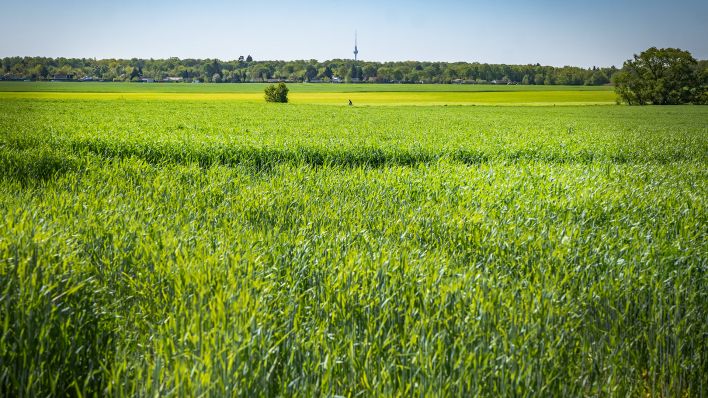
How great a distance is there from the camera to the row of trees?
145 m

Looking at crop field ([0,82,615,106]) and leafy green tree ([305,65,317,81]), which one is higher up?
leafy green tree ([305,65,317,81])

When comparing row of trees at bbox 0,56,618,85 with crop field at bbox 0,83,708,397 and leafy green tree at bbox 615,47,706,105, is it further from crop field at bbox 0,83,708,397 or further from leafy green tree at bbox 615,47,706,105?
crop field at bbox 0,83,708,397

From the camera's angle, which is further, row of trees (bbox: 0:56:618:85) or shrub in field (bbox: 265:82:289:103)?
row of trees (bbox: 0:56:618:85)

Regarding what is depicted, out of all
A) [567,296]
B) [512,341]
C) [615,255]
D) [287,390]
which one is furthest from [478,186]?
[287,390]

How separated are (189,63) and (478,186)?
156m

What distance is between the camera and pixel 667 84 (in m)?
91.5

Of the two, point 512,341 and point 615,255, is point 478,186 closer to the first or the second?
point 615,255

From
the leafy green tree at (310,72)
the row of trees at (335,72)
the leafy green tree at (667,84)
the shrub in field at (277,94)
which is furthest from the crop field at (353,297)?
the leafy green tree at (310,72)

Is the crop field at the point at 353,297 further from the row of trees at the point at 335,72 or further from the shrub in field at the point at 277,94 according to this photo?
the row of trees at the point at 335,72

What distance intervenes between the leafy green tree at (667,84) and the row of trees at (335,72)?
168 feet

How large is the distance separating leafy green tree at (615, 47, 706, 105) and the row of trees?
5135cm

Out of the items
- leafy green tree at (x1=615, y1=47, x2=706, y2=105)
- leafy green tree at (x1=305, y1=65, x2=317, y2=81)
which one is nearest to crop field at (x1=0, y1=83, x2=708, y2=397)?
leafy green tree at (x1=615, y1=47, x2=706, y2=105)

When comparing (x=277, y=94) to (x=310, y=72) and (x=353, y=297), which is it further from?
(x=310, y=72)

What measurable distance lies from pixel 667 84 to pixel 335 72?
9464cm
